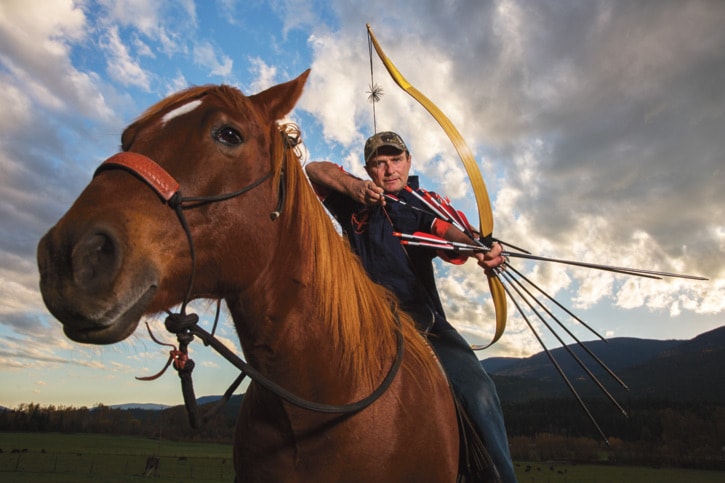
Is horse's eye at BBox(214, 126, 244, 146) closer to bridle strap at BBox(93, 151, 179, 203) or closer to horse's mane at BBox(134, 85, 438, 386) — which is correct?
horse's mane at BBox(134, 85, 438, 386)

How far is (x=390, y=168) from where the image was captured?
194 inches

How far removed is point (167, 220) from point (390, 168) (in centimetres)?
291

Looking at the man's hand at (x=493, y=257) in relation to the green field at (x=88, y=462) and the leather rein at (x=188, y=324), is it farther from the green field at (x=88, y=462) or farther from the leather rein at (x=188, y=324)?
the green field at (x=88, y=462)

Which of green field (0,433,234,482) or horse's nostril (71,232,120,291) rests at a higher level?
horse's nostril (71,232,120,291)

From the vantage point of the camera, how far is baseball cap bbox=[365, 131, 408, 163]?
4809 millimetres

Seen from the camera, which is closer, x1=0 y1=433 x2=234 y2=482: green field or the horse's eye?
the horse's eye

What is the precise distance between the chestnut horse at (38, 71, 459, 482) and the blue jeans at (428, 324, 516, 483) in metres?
0.36

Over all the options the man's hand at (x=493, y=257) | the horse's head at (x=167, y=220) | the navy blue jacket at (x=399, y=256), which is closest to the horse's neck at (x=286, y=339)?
the horse's head at (x=167, y=220)

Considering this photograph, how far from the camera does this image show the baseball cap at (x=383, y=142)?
4.81m

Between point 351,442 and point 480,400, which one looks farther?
point 480,400

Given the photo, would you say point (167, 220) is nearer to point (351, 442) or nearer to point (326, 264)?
point (326, 264)

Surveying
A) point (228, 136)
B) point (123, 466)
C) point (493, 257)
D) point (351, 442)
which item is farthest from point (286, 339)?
point (123, 466)

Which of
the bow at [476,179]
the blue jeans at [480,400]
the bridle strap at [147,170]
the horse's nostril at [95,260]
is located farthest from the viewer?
the bow at [476,179]

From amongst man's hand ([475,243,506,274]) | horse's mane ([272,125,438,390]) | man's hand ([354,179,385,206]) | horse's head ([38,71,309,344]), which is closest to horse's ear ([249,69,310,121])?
horse's head ([38,71,309,344])
